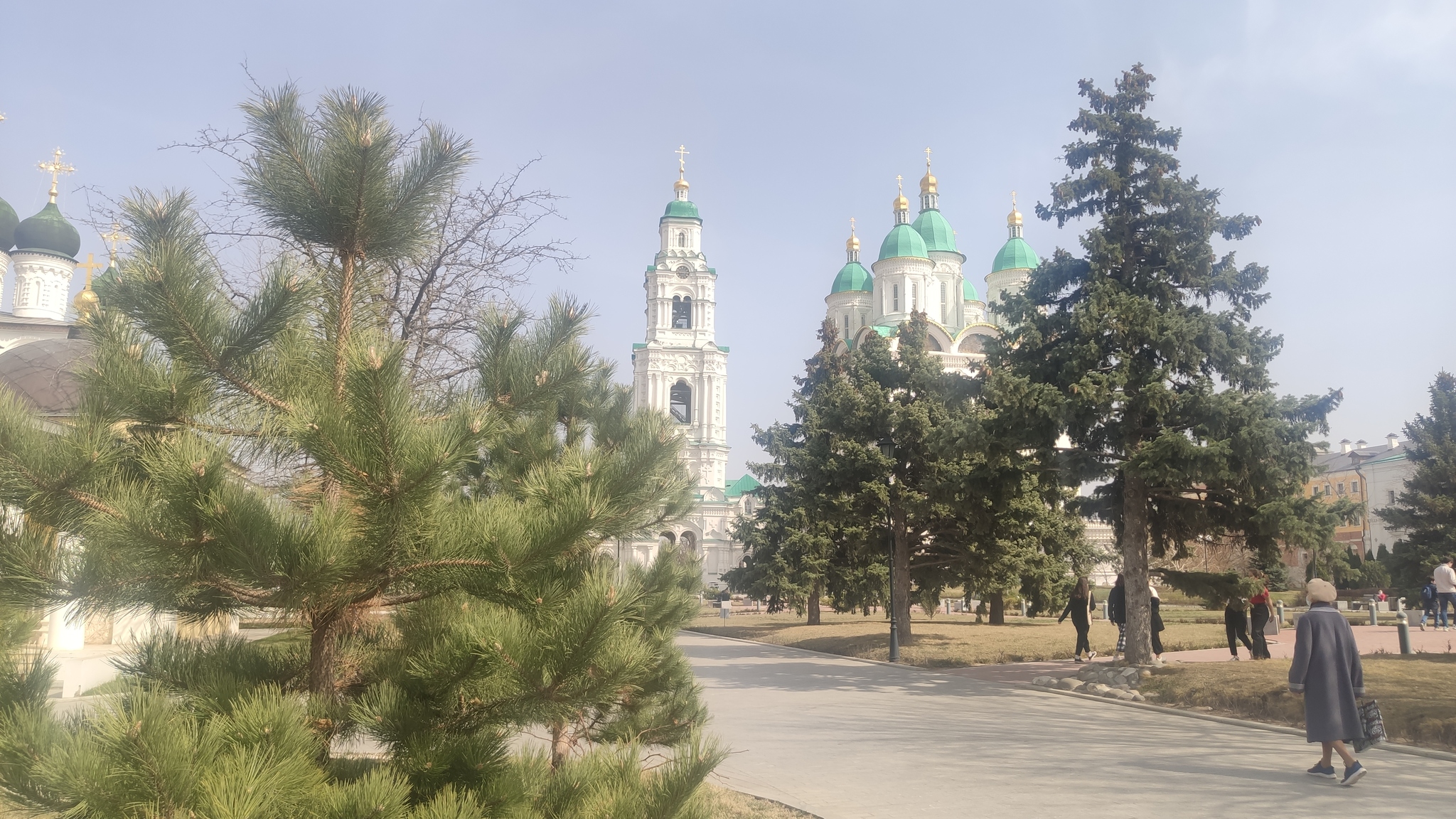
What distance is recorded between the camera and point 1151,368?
1486 centimetres

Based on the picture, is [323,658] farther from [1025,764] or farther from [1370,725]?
[1370,725]

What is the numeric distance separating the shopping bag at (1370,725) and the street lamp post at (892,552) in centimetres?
1111

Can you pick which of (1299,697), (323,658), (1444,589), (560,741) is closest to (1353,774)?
(1299,697)

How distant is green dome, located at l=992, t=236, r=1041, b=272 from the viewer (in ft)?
242

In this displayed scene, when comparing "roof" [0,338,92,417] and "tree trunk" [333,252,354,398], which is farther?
"roof" [0,338,92,417]

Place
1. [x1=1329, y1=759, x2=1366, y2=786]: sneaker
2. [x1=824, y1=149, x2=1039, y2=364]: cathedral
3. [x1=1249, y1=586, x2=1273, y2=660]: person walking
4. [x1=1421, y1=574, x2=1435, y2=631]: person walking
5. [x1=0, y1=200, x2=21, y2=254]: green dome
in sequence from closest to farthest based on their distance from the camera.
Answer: [x1=1329, y1=759, x2=1366, y2=786]: sneaker, [x1=1249, y1=586, x2=1273, y2=660]: person walking, [x1=1421, y1=574, x2=1435, y2=631]: person walking, [x1=0, y1=200, x2=21, y2=254]: green dome, [x1=824, y1=149, x2=1039, y2=364]: cathedral

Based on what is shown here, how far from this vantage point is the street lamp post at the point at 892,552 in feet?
61.3

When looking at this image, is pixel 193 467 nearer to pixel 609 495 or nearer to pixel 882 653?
pixel 609 495

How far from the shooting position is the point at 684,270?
7206cm

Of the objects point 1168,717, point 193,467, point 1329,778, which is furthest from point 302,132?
point 1168,717

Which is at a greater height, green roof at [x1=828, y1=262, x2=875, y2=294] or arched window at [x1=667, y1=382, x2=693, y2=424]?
green roof at [x1=828, y1=262, x2=875, y2=294]

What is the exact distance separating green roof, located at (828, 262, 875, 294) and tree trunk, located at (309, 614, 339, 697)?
71021mm

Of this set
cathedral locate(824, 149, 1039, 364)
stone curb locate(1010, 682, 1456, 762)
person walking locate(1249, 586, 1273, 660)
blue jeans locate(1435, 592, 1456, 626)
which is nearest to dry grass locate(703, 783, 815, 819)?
stone curb locate(1010, 682, 1456, 762)

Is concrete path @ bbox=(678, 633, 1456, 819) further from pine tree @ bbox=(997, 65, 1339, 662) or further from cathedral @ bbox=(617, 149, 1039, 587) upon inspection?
cathedral @ bbox=(617, 149, 1039, 587)
